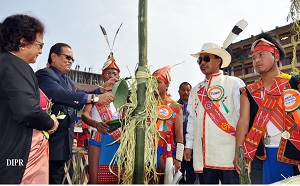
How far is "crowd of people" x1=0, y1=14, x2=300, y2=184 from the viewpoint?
6.03ft

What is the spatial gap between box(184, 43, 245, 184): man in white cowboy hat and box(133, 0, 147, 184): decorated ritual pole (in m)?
1.33

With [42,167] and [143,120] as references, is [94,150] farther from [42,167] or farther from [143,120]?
[143,120]

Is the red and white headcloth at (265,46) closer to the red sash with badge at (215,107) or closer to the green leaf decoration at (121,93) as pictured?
the red sash with badge at (215,107)

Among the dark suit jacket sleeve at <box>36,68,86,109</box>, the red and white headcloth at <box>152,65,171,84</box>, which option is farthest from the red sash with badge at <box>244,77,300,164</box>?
the dark suit jacket sleeve at <box>36,68,86,109</box>

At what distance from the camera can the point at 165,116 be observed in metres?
3.41

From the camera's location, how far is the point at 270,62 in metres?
2.82

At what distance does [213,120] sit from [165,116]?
2.05 feet

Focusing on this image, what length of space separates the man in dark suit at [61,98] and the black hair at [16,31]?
0.67m

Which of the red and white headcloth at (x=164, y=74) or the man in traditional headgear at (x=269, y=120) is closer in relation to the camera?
the man in traditional headgear at (x=269, y=120)

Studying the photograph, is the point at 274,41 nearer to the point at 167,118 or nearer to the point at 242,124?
the point at 242,124

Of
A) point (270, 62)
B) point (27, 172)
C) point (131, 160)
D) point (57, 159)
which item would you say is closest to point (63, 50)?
point (57, 159)

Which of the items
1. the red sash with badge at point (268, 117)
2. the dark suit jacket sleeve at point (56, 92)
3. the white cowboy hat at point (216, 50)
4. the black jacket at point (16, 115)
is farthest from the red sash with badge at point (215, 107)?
the black jacket at point (16, 115)

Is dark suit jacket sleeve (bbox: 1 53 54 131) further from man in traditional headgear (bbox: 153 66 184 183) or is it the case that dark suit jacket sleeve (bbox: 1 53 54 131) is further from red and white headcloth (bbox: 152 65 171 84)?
red and white headcloth (bbox: 152 65 171 84)

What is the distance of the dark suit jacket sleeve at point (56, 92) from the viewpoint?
2586 mm
